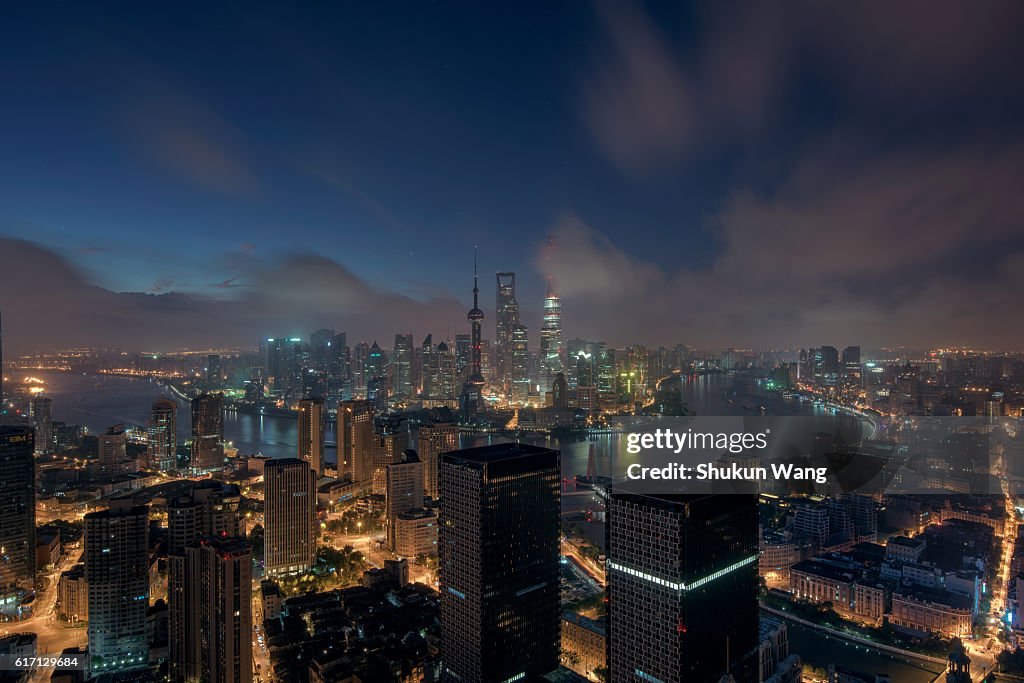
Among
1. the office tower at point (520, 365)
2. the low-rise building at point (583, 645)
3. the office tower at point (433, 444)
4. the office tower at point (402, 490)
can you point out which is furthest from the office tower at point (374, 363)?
the low-rise building at point (583, 645)

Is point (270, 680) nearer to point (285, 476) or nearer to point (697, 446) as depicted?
point (285, 476)

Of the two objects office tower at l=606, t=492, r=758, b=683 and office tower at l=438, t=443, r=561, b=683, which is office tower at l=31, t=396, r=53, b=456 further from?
office tower at l=606, t=492, r=758, b=683

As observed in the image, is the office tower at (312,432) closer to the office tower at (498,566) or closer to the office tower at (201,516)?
the office tower at (201,516)

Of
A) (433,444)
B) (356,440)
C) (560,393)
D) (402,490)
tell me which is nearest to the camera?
(402,490)

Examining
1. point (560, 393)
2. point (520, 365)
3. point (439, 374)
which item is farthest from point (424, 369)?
point (560, 393)

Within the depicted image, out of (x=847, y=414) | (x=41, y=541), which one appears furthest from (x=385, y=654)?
(x=847, y=414)

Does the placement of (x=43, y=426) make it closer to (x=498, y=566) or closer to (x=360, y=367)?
(x=360, y=367)

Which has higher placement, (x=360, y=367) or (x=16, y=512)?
(x=360, y=367)
